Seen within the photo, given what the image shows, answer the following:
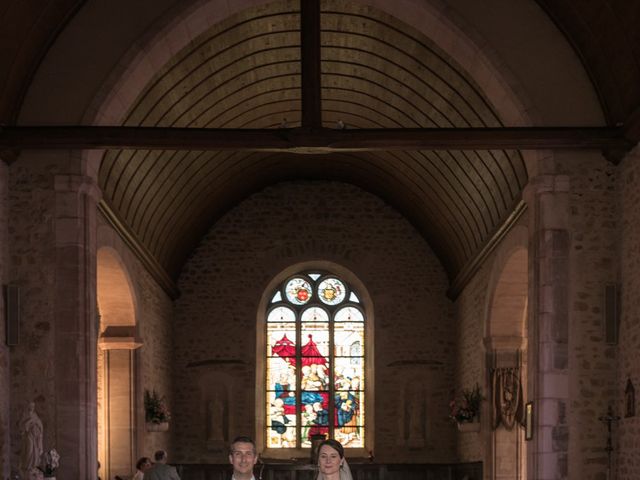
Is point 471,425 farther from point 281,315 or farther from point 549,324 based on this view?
point 549,324

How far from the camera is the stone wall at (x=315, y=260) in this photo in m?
25.2

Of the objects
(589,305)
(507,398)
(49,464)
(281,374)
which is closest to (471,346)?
(507,398)

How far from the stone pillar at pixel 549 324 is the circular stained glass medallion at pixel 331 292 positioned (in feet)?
37.9

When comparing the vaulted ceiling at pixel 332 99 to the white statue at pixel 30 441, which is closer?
the white statue at pixel 30 441

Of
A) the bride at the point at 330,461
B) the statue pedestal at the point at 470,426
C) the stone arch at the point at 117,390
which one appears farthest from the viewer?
the statue pedestal at the point at 470,426

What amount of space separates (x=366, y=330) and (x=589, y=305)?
1186 centimetres

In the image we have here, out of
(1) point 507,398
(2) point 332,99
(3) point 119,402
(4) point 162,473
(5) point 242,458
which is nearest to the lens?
(5) point 242,458

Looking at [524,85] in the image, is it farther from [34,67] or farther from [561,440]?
[34,67]

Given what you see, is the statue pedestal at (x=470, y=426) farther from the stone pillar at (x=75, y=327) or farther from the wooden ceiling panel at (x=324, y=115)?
the stone pillar at (x=75, y=327)

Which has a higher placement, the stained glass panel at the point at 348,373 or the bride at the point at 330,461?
the bride at the point at 330,461

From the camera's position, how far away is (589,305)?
14.5 meters

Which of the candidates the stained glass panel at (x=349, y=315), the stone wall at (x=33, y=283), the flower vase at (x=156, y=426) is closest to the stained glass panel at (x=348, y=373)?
the stained glass panel at (x=349, y=315)

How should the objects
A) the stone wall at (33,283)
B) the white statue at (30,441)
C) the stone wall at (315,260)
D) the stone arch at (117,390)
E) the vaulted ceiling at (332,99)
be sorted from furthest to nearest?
the stone wall at (315,260) → the stone arch at (117,390) → the stone wall at (33,283) → the vaulted ceiling at (332,99) → the white statue at (30,441)

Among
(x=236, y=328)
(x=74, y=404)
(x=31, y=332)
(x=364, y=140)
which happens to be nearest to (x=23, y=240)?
(x=31, y=332)
